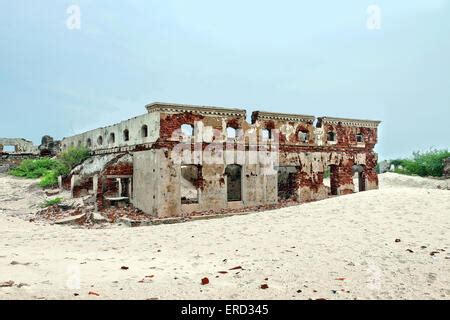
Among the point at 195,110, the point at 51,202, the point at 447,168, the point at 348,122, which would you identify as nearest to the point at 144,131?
the point at 195,110

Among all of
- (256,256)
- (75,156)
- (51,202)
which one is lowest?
(256,256)

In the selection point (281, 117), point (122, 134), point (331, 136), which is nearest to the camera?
point (122, 134)

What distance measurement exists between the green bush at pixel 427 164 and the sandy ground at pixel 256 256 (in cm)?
2386

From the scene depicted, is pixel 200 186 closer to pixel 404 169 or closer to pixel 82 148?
pixel 82 148

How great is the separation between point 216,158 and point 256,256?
981 centimetres

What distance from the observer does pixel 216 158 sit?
1761cm

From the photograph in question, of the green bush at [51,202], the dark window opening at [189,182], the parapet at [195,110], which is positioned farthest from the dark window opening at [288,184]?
the green bush at [51,202]

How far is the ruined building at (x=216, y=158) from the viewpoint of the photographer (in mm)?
16344

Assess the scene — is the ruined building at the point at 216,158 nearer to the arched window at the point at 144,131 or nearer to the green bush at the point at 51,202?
the arched window at the point at 144,131

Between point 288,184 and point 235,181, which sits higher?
point 235,181

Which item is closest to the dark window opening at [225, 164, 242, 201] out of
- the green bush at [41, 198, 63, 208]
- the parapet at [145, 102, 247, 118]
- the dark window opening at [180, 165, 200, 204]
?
the dark window opening at [180, 165, 200, 204]

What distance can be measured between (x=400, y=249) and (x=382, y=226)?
2.42 meters

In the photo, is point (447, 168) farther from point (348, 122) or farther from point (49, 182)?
point (49, 182)

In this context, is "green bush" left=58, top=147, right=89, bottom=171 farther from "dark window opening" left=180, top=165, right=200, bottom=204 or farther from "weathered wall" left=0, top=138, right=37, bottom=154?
"weathered wall" left=0, top=138, right=37, bottom=154
